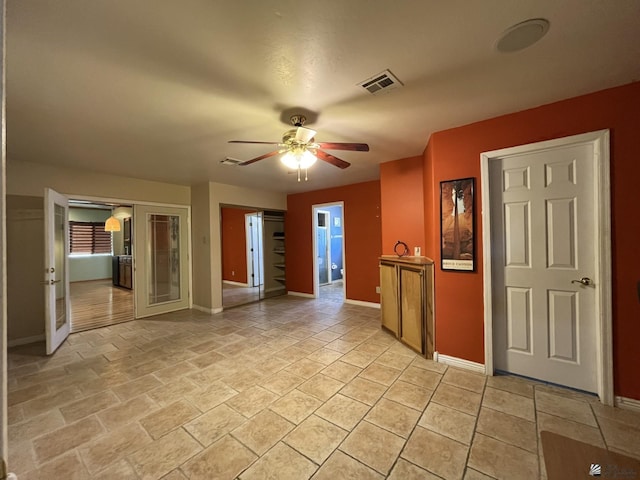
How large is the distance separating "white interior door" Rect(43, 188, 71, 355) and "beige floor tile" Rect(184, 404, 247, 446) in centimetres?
271

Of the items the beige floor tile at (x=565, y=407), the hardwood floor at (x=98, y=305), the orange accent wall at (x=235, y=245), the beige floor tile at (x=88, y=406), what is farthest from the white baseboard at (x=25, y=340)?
the beige floor tile at (x=565, y=407)

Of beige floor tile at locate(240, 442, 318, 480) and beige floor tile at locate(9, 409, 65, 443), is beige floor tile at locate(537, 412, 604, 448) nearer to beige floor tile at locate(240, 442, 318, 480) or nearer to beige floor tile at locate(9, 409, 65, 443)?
beige floor tile at locate(240, 442, 318, 480)

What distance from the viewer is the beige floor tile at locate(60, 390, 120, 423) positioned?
6.68 ft

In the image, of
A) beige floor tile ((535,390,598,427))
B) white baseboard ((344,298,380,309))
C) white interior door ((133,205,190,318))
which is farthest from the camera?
white baseboard ((344,298,380,309))

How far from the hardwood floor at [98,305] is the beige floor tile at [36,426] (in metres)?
2.63

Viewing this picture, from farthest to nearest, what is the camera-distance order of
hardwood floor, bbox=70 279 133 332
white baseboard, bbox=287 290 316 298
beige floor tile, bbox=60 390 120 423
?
white baseboard, bbox=287 290 316 298 < hardwood floor, bbox=70 279 133 332 < beige floor tile, bbox=60 390 120 423

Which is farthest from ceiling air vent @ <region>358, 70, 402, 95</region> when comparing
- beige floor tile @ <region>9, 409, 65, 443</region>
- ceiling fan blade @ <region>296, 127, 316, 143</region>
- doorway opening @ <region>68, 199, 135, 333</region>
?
doorway opening @ <region>68, 199, 135, 333</region>

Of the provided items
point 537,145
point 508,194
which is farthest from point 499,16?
point 508,194

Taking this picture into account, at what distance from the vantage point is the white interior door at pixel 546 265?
7.17 ft

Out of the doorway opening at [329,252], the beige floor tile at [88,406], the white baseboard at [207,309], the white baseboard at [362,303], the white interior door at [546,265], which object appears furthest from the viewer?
the doorway opening at [329,252]

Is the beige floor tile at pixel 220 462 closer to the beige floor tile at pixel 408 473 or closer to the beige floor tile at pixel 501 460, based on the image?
the beige floor tile at pixel 408 473

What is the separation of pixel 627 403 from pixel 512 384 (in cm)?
73

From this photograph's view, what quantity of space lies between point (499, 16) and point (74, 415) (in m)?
3.95

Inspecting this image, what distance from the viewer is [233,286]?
25.2 ft
